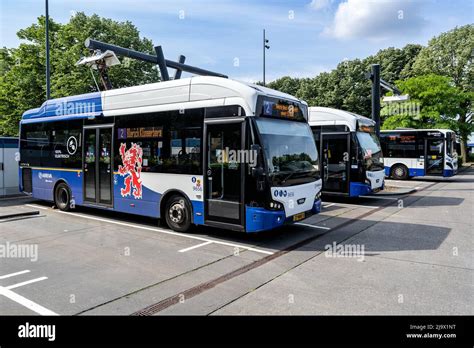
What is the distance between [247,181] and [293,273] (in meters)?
2.14

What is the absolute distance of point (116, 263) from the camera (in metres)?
6.38

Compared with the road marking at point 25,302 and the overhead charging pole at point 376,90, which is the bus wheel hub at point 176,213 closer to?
the road marking at point 25,302

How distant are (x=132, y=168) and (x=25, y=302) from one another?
5124mm

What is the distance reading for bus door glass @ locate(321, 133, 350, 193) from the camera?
13605 mm

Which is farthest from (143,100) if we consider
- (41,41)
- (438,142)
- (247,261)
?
(41,41)

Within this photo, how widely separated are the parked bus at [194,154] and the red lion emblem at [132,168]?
0.03 m

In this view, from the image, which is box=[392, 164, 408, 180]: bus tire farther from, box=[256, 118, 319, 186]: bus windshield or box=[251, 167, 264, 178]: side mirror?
box=[251, 167, 264, 178]: side mirror

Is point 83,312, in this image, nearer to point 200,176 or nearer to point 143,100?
point 200,176

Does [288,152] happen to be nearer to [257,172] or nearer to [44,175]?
[257,172]

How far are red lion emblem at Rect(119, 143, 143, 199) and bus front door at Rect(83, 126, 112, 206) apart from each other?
560 millimetres

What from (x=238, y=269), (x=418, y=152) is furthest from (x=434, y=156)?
(x=238, y=269)

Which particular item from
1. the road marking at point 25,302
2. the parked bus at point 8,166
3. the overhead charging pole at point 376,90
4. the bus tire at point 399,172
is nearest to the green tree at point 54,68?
the parked bus at point 8,166

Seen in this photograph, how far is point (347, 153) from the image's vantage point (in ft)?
44.4
